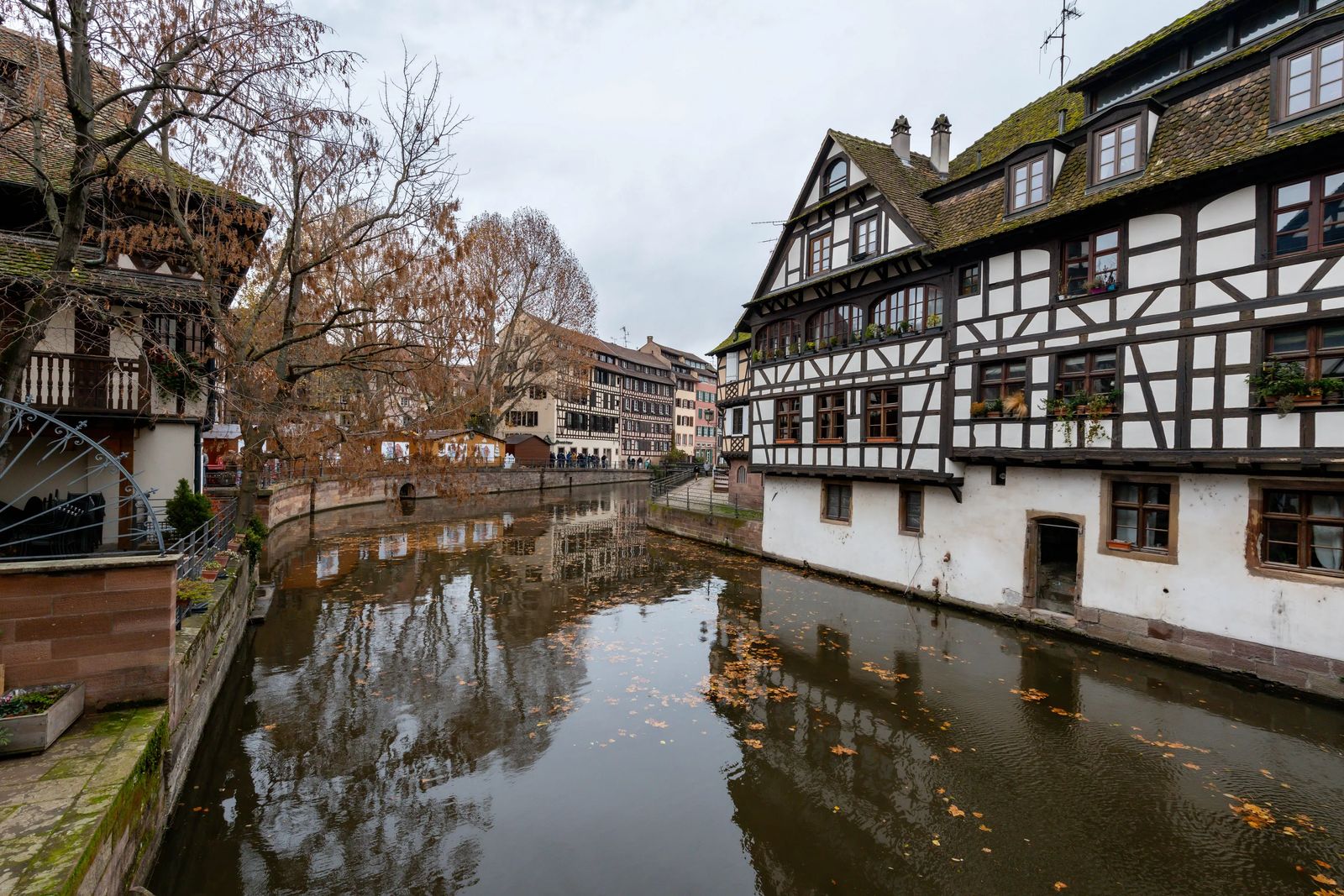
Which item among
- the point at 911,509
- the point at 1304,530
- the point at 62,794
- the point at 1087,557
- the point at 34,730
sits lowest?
the point at 62,794

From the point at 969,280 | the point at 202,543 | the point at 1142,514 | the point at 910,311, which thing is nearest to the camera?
the point at 202,543

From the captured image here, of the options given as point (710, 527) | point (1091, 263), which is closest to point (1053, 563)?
point (1091, 263)

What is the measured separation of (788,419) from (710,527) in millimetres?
7051

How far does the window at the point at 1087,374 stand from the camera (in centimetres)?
1269

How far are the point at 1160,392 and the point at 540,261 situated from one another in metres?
33.4

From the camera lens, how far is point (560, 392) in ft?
164

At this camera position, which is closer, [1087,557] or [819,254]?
[1087,557]

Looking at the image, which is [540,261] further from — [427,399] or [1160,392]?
[1160,392]

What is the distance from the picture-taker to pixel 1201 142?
38.4 feet

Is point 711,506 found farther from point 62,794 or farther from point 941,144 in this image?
point 62,794

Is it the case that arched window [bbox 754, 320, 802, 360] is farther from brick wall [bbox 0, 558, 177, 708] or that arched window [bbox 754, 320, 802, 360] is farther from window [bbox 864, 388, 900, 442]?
brick wall [bbox 0, 558, 177, 708]

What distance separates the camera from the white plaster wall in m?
10.5

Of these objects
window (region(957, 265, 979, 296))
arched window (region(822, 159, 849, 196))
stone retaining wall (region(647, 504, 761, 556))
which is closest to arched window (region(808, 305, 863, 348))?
window (region(957, 265, 979, 296))

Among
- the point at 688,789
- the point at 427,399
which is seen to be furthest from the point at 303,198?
the point at 688,789
